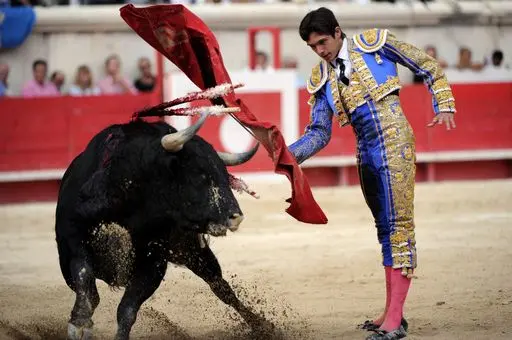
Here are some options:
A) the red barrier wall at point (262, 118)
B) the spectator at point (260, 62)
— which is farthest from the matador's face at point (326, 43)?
the spectator at point (260, 62)

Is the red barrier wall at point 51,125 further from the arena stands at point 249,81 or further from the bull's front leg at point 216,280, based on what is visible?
the bull's front leg at point 216,280

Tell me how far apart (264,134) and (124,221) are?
24.3 inches

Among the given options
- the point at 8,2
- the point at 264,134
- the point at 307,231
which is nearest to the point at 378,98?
the point at 264,134

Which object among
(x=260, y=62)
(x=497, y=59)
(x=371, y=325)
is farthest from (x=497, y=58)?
(x=371, y=325)

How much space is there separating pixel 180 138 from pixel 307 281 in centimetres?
207

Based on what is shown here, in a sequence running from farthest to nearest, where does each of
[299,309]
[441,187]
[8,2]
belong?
[8,2] < [441,187] < [299,309]

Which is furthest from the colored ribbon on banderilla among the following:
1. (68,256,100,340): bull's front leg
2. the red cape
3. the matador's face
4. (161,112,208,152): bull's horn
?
(68,256,100,340): bull's front leg

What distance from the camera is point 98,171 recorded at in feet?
13.3

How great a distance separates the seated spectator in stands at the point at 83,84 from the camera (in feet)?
34.6

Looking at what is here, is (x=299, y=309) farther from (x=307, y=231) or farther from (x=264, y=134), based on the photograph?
(x=307, y=231)

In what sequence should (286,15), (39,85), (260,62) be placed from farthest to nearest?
(286,15) < (260,62) < (39,85)

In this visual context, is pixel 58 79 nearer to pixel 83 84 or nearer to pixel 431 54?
pixel 83 84

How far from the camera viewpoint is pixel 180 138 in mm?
3869

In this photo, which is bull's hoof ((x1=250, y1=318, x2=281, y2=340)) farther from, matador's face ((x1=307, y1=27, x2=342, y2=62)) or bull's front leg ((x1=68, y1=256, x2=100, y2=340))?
matador's face ((x1=307, y1=27, x2=342, y2=62))
